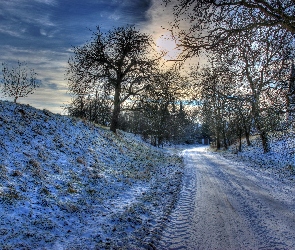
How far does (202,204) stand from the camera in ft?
23.1

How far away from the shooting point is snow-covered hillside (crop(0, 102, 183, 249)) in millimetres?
4703

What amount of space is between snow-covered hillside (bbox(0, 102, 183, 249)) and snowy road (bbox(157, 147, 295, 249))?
580 mm

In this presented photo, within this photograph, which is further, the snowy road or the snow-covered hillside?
the snow-covered hillside

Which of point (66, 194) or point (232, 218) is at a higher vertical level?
point (66, 194)

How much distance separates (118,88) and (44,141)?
11.5m

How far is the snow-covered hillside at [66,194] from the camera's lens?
4703 mm

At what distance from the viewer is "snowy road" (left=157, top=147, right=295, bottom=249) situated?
4539mm

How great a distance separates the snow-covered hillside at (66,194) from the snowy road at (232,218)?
1.90ft

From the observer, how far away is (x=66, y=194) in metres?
7.13

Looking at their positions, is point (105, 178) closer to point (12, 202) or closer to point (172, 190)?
point (172, 190)

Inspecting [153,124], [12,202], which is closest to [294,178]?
[12,202]

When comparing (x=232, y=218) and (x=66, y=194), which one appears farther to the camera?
(x=66, y=194)

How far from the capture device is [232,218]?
5.80 m

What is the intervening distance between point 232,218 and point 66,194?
4907 millimetres
